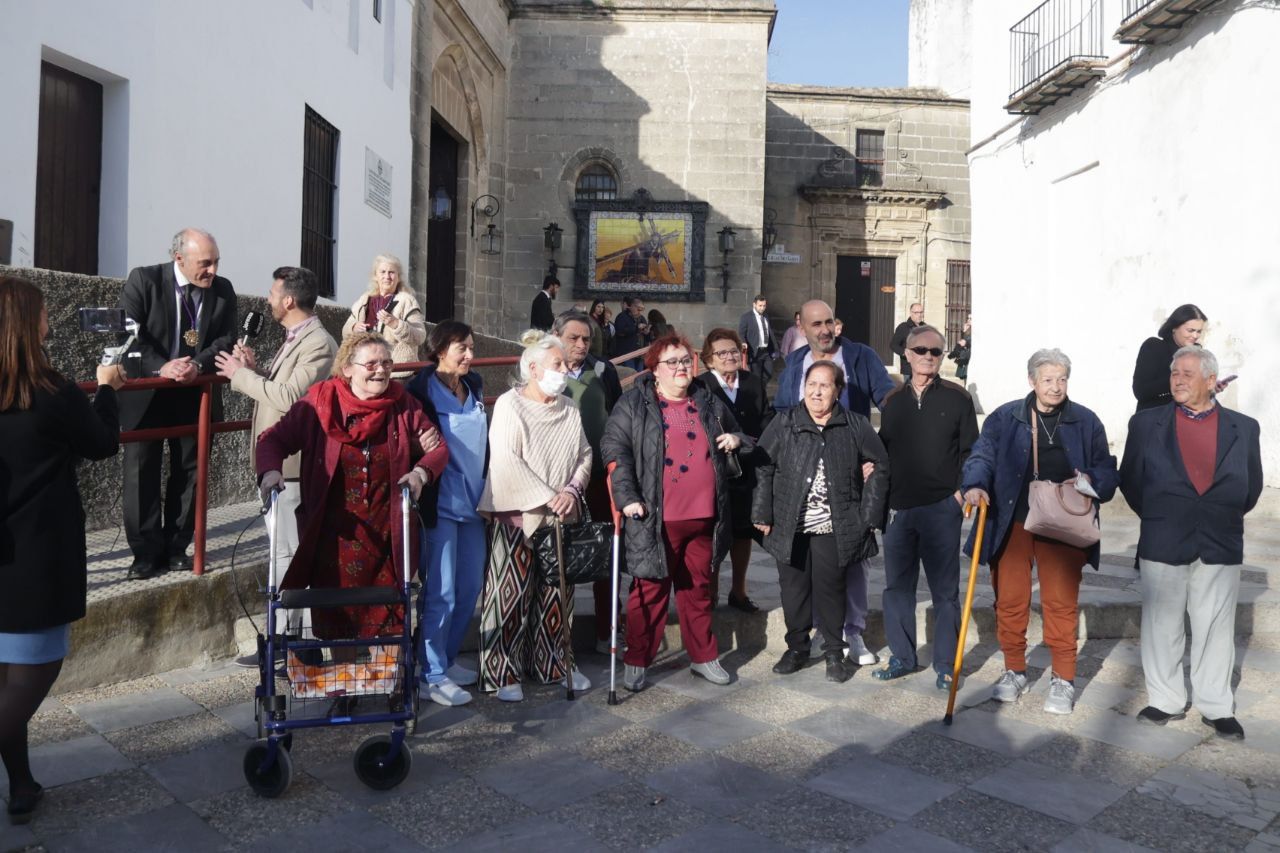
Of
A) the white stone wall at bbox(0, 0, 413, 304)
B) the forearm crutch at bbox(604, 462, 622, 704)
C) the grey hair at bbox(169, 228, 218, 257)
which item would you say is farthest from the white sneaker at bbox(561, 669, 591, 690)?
the white stone wall at bbox(0, 0, 413, 304)

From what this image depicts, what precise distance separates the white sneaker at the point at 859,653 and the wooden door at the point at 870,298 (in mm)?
20183

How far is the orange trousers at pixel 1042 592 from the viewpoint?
4.92 meters

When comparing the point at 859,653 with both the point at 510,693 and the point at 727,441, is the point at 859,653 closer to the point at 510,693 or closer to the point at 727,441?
the point at 727,441

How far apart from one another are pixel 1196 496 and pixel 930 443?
1.16 metres

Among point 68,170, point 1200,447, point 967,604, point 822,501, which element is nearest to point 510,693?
point 822,501

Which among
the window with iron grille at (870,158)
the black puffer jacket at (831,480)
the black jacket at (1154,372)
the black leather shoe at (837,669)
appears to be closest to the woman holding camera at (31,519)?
the black puffer jacket at (831,480)

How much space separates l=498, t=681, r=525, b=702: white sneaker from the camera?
4.75 m

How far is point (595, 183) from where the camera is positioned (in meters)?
20.9

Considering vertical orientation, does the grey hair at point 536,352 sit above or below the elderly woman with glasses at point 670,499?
above

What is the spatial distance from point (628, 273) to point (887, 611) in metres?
15.6

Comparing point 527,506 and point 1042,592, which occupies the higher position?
point 527,506

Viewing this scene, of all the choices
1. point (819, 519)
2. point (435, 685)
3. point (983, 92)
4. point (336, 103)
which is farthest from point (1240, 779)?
point (983, 92)

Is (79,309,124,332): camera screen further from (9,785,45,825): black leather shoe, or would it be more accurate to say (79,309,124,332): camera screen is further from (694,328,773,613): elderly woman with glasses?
(694,328,773,613): elderly woman with glasses

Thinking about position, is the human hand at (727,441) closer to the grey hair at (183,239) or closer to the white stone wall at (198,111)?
the grey hair at (183,239)
